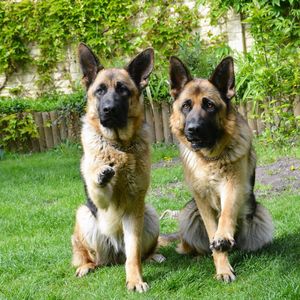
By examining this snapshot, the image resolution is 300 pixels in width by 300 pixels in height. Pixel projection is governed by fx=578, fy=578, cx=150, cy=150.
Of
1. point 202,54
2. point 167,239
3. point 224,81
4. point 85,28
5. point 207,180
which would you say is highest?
point 85,28

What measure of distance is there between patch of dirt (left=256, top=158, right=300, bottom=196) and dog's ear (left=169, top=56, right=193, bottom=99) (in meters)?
2.95

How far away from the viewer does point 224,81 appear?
4918mm

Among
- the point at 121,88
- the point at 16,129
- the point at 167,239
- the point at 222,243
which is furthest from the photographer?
the point at 16,129

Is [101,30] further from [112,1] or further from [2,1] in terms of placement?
[2,1]

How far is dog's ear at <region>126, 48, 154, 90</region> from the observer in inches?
203

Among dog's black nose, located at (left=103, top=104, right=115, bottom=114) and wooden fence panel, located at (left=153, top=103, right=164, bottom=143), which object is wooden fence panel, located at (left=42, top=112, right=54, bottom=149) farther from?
dog's black nose, located at (left=103, top=104, right=115, bottom=114)

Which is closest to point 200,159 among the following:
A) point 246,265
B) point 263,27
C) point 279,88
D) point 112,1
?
point 246,265

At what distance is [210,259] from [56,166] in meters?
5.84

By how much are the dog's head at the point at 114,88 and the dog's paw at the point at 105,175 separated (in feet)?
1.96

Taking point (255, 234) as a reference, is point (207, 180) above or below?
above

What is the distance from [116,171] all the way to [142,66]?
102 centimetres

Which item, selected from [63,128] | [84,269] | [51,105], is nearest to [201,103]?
[84,269]

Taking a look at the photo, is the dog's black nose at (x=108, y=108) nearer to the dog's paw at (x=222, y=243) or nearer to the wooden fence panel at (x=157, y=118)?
the dog's paw at (x=222, y=243)

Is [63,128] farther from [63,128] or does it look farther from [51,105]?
[51,105]
